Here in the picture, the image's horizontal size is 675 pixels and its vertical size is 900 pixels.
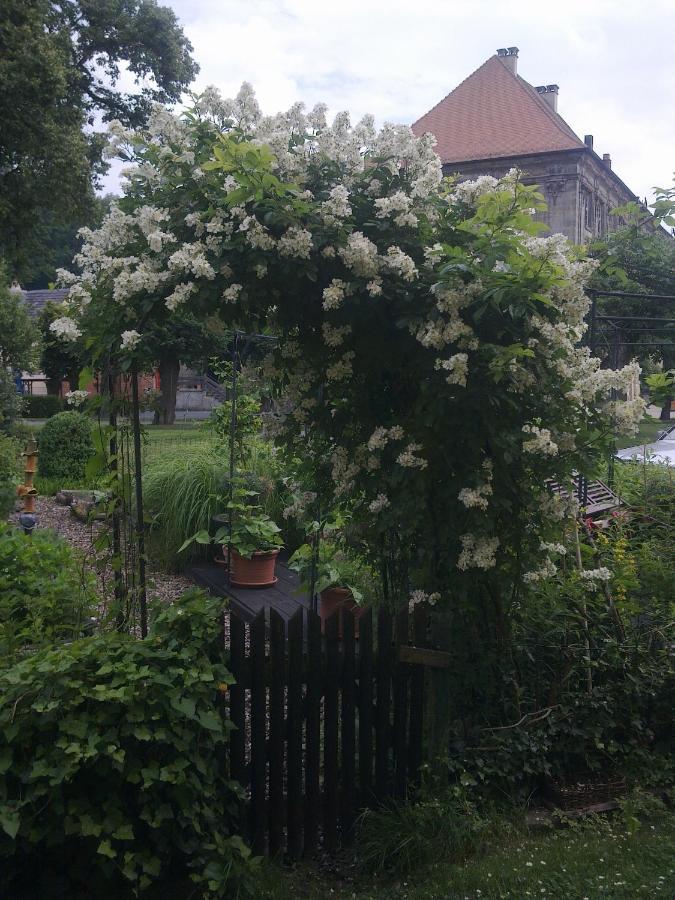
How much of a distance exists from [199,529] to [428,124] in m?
29.5

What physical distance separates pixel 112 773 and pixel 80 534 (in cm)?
714

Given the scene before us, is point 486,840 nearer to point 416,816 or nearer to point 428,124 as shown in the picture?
point 416,816

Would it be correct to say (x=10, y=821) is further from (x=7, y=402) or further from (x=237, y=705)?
(x=7, y=402)

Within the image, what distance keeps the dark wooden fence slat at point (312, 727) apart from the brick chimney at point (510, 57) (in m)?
35.9

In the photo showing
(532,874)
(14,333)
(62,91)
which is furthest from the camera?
(62,91)

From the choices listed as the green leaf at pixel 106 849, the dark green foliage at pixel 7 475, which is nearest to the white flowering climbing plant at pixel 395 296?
the green leaf at pixel 106 849

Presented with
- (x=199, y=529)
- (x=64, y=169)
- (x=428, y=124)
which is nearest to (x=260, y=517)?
(x=199, y=529)

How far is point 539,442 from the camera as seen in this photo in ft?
10.1

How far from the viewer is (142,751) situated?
2703 millimetres

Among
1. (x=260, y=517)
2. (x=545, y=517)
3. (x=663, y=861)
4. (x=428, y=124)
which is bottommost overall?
(x=663, y=861)

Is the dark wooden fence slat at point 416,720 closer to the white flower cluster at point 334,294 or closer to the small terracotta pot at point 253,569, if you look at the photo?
the white flower cluster at point 334,294

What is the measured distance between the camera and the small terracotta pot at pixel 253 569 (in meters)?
7.30

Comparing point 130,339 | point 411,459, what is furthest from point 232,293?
point 411,459

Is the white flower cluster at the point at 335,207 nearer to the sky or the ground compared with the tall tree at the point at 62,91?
nearer to the ground
